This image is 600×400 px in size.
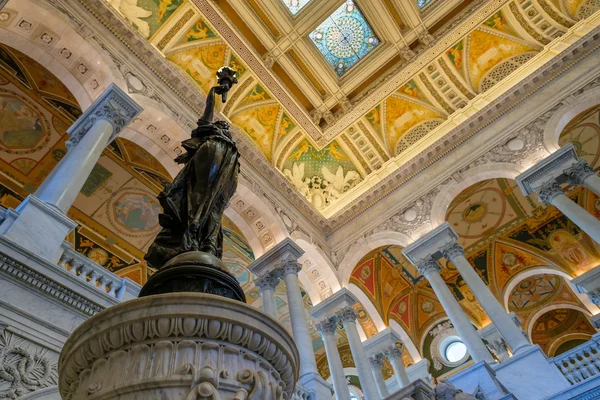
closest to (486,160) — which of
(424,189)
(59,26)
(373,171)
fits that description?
(424,189)

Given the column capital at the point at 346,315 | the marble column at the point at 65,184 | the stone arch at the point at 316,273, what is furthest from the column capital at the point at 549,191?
the marble column at the point at 65,184

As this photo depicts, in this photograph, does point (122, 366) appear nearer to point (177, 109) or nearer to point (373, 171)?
point (177, 109)

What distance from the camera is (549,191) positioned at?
30.2ft

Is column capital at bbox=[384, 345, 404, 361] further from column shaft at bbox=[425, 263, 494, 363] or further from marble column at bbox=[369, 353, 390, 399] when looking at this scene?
column shaft at bbox=[425, 263, 494, 363]

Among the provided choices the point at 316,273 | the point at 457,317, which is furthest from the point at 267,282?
the point at 457,317

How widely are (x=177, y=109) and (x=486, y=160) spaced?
22.6 feet

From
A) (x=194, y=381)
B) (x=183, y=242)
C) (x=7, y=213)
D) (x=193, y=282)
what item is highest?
(x=7, y=213)

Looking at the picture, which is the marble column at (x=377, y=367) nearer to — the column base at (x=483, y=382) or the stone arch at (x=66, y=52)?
the column base at (x=483, y=382)

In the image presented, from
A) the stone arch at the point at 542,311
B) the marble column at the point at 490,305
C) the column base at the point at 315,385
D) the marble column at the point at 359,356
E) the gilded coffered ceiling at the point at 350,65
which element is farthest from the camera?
the stone arch at the point at 542,311

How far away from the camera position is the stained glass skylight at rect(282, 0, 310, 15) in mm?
11477

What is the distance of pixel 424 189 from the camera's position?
438 inches

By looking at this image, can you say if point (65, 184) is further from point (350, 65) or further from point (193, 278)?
point (350, 65)

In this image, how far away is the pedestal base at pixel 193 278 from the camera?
2.07m

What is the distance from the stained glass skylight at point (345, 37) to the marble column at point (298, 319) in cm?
591
